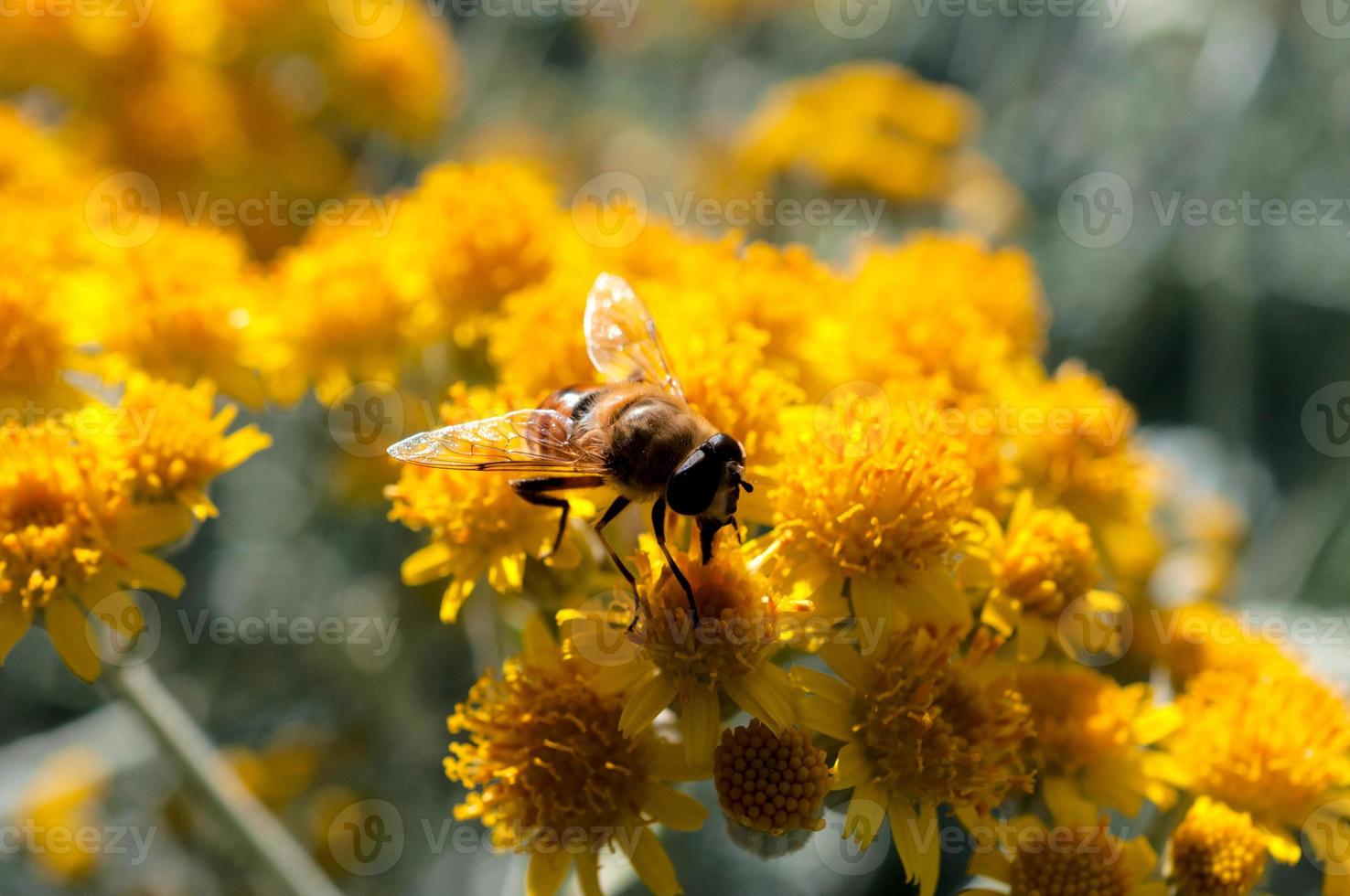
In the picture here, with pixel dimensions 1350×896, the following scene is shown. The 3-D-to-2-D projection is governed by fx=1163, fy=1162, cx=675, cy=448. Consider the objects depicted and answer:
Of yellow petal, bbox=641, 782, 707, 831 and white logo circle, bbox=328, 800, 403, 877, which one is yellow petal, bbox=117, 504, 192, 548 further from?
white logo circle, bbox=328, 800, 403, 877

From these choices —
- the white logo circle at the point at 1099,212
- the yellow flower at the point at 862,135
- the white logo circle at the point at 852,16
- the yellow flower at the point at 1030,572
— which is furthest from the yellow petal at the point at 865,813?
the white logo circle at the point at 852,16

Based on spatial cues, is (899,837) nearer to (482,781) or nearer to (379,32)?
(482,781)

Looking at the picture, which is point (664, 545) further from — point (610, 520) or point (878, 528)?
point (878, 528)

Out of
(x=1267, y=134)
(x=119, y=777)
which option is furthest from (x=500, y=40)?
(x=119, y=777)

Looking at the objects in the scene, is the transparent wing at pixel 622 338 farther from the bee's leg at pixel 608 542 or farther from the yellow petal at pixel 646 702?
the yellow petal at pixel 646 702

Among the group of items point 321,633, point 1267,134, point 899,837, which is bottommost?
point 321,633

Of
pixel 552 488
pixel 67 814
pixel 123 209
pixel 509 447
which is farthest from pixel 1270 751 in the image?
pixel 123 209

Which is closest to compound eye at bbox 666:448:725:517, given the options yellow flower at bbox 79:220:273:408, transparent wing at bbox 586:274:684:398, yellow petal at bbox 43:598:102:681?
transparent wing at bbox 586:274:684:398
